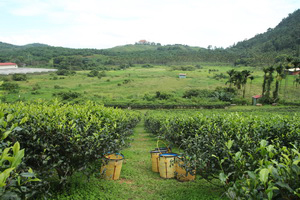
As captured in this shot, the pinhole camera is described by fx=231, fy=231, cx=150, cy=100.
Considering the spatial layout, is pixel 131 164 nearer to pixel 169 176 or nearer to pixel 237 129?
pixel 169 176

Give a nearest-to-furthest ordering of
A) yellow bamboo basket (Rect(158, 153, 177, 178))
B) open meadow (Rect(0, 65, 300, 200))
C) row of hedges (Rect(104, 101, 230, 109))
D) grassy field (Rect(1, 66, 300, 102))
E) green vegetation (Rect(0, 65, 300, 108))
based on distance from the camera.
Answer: open meadow (Rect(0, 65, 300, 200))
yellow bamboo basket (Rect(158, 153, 177, 178))
row of hedges (Rect(104, 101, 230, 109))
green vegetation (Rect(0, 65, 300, 108))
grassy field (Rect(1, 66, 300, 102))

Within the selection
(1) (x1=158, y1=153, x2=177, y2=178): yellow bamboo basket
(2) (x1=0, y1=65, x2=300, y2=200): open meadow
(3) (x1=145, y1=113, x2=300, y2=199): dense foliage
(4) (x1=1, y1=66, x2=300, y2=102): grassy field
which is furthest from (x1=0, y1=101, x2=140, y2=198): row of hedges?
(4) (x1=1, y1=66, x2=300, y2=102): grassy field

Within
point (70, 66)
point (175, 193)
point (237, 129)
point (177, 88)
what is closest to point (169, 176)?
point (175, 193)

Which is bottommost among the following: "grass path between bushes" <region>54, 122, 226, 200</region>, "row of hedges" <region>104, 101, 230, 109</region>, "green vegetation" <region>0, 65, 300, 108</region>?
"row of hedges" <region>104, 101, 230, 109</region>

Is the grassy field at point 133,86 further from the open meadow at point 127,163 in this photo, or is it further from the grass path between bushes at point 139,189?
the open meadow at point 127,163

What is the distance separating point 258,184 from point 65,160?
156 inches

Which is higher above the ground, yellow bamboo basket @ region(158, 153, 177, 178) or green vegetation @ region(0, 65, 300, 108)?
yellow bamboo basket @ region(158, 153, 177, 178)

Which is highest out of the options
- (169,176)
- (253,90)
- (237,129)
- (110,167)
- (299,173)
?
(299,173)

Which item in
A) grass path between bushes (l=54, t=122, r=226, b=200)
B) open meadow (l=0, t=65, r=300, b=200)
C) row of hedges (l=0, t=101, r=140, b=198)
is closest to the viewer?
open meadow (l=0, t=65, r=300, b=200)

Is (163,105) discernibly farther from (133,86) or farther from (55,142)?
(55,142)

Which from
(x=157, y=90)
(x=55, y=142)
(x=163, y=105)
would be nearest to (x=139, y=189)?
(x=55, y=142)

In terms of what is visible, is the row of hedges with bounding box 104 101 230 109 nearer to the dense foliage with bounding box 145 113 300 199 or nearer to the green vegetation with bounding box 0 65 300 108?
the green vegetation with bounding box 0 65 300 108

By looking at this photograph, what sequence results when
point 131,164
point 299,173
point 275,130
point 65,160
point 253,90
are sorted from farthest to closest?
point 253,90 → point 131,164 → point 275,130 → point 65,160 → point 299,173

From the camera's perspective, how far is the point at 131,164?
872 cm
